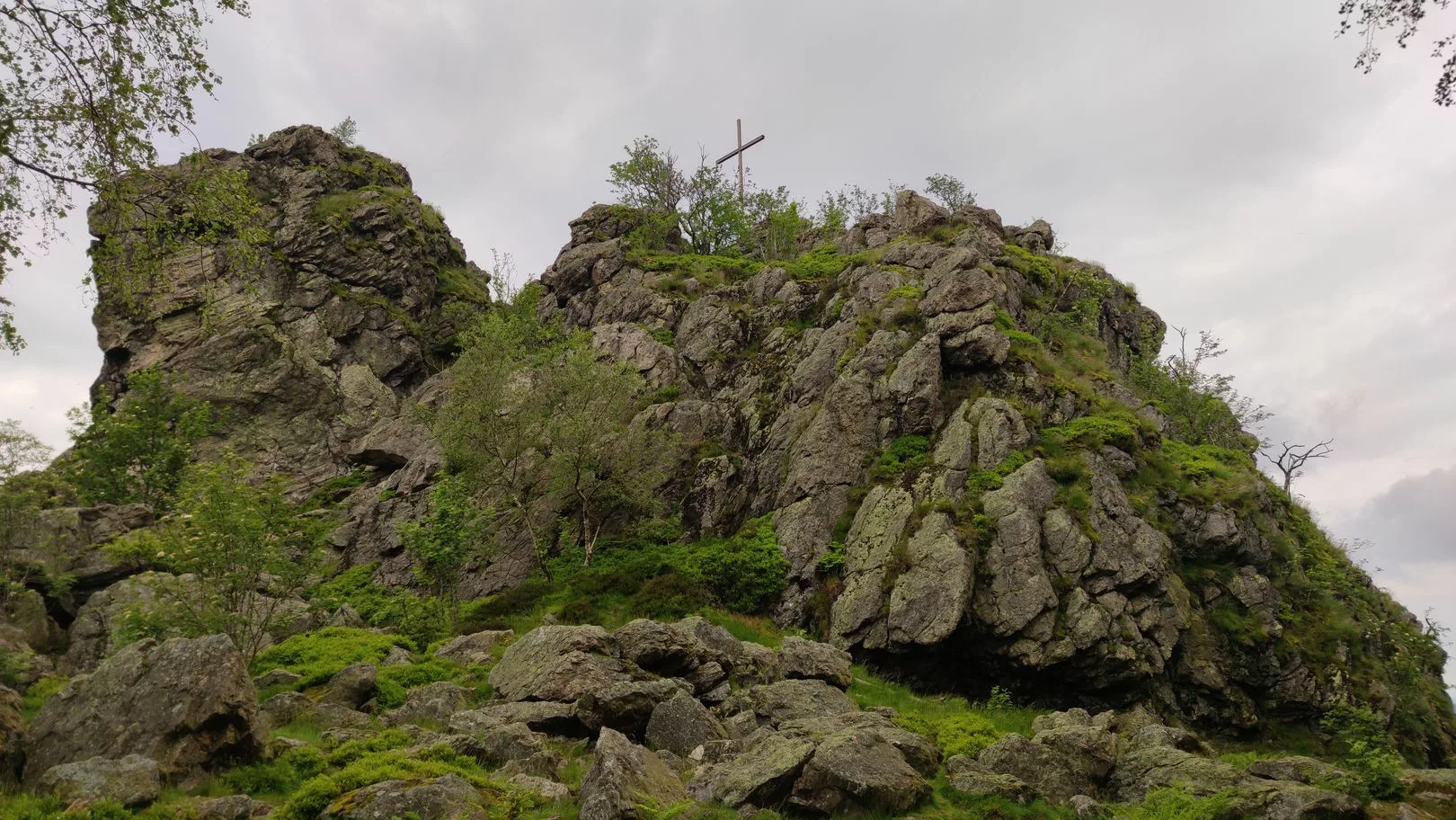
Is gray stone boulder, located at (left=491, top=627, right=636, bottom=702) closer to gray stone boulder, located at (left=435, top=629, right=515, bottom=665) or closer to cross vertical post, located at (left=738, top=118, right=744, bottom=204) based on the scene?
gray stone boulder, located at (left=435, top=629, right=515, bottom=665)

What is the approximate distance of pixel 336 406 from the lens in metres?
50.0

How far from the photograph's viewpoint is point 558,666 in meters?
16.8

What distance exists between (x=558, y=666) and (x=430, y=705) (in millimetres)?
2659

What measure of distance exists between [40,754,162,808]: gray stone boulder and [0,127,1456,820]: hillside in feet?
0.22

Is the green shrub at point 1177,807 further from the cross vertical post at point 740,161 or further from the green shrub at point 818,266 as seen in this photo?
the cross vertical post at point 740,161

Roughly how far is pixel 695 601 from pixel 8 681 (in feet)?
58.2

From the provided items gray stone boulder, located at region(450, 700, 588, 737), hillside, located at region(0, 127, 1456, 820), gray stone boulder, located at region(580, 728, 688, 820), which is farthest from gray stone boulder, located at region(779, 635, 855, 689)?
gray stone boulder, located at region(580, 728, 688, 820)

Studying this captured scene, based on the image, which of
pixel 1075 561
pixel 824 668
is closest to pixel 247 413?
pixel 824 668

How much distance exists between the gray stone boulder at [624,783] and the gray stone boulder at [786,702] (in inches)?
185

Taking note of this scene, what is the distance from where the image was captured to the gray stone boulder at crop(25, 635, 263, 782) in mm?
11391

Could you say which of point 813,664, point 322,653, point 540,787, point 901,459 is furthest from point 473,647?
point 901,459

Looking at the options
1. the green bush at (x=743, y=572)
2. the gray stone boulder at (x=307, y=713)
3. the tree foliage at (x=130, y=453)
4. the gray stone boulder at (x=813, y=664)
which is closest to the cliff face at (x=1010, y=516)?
the green bush at (x=743, y=572)

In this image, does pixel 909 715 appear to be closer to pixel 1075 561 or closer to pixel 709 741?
pixel 709 741

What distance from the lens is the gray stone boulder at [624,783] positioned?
34.8 feet
